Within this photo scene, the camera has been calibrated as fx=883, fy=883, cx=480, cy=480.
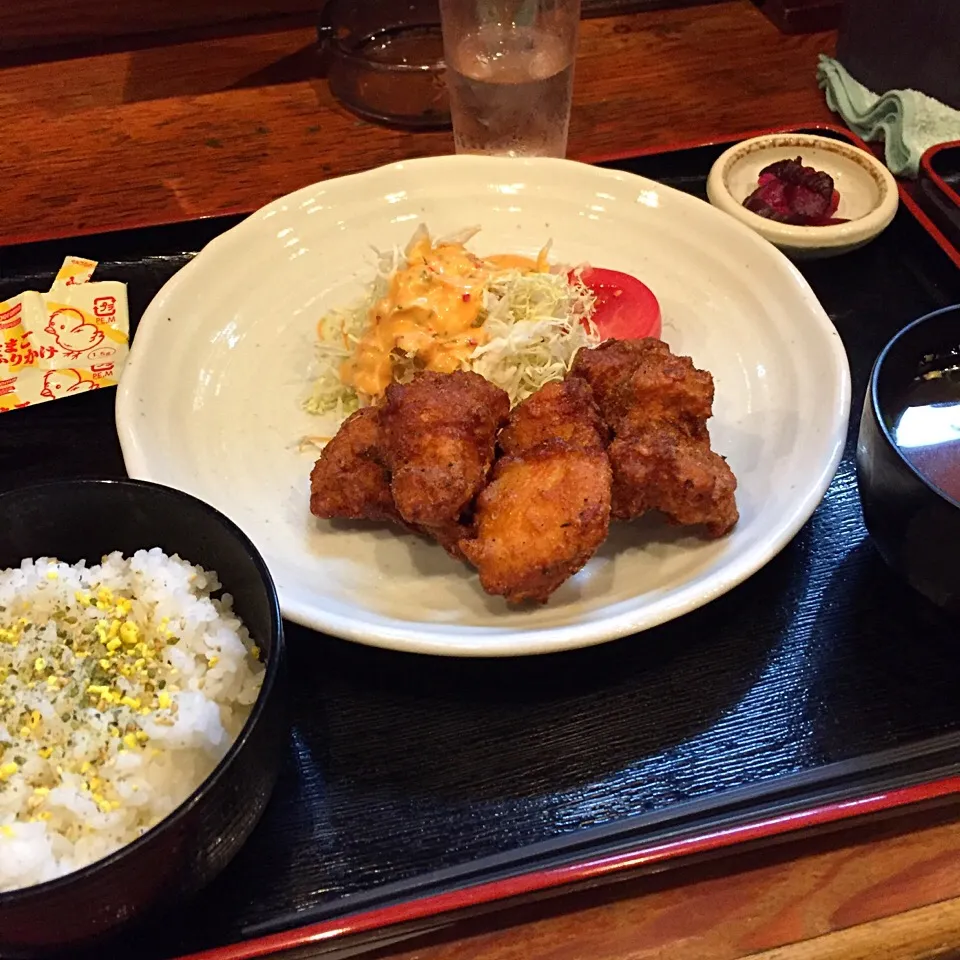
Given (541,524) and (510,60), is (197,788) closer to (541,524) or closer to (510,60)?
(541,524)

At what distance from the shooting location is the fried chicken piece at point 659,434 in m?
1.78

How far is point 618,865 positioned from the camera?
142cm

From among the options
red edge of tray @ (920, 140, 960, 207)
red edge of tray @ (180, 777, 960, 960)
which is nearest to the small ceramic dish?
red edge of tray @ (920, 140, 960, 207)

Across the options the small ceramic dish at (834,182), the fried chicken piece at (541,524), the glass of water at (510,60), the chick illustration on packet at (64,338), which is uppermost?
the glass of water at (510,60)

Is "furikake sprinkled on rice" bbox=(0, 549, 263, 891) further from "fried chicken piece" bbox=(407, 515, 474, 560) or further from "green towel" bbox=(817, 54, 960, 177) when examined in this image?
"green towel" bbox=(817, 54, 960, 177)

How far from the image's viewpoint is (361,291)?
2594 mm

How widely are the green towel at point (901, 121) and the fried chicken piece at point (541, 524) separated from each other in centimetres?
217

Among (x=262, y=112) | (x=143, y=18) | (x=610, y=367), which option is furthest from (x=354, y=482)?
(x=143, y=18)

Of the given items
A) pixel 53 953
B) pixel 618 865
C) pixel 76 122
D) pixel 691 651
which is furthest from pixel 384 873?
pixel 76 122

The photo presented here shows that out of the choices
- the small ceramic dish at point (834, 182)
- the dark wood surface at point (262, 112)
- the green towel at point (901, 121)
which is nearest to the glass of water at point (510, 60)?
Answer: the dark wood surface at point (262, 112)

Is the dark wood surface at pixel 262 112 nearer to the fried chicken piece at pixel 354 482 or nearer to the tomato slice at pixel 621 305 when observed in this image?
the tomato slice at pixel 621 305

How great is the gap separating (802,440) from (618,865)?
1.07 m

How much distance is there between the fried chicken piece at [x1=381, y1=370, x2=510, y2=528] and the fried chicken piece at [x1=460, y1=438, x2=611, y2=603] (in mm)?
70

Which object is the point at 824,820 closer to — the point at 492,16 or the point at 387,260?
the point at 387,260
